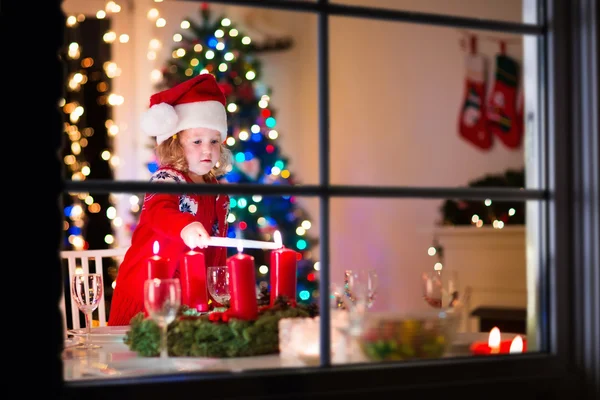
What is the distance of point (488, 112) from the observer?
5.11 metres

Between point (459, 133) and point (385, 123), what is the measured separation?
0.57m

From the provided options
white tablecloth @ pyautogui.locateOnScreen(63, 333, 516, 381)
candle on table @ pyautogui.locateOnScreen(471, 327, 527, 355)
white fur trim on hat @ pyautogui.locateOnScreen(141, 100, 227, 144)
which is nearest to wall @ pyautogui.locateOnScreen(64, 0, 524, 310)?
white fur trim on hat @ pyautogui.locateOnScreen(141, 100, 227, 144)

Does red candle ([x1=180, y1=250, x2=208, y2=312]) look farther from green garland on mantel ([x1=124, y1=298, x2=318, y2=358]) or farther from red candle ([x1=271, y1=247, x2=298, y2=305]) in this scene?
green garland on mantel ([x1=124, y1=298, x2=318, y2=358])

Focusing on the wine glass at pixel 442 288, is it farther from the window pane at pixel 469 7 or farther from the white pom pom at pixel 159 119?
the window pane at pixel 469 7

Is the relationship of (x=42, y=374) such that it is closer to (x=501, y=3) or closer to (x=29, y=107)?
(x=29, y=107)

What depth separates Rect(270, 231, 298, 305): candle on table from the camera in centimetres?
198

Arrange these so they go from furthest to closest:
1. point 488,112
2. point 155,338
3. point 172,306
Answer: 1. point 488,112
2. point 155,338
3. point 172,306

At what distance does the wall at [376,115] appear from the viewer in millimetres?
5266

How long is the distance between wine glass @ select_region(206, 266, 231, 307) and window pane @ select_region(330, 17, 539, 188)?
3.00 metres

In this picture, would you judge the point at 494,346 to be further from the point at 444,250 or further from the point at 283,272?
the point at 444,250

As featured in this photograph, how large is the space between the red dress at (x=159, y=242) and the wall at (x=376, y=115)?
2.46 m

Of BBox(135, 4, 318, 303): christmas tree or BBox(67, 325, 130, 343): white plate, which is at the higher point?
BBox(135, 4, 318, 303): christmas tree

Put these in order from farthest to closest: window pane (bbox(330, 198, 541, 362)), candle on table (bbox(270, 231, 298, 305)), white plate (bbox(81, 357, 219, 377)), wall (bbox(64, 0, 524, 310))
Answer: wall (bbox(64, 0, 524, 310)), window pane (bbox(330, 198, 541, 362)), candle on table (bbox(270, 231, 298, 305)), white plate (bbox(81, 357, 219, 377))

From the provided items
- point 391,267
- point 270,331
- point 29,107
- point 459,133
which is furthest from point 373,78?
point 29,107
